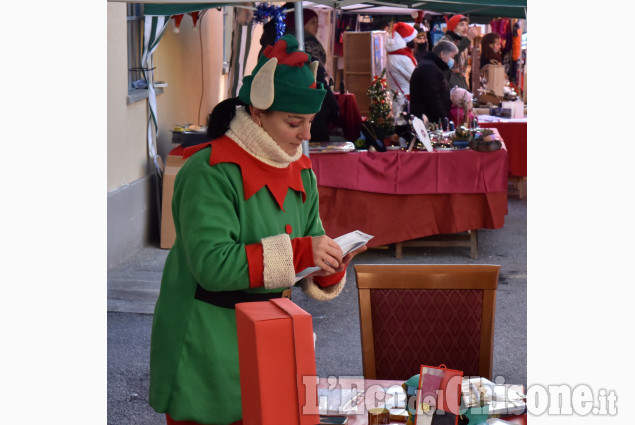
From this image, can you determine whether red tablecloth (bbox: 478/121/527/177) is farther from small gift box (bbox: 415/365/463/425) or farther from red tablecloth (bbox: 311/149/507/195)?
small gift box (bbox: 415/365/463/425)

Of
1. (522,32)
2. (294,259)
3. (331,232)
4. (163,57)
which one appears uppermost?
(522,32)

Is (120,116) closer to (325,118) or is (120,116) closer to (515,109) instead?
(325,118)

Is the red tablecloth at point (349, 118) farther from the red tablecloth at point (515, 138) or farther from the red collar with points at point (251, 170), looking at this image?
the red collar with points at point (251, 170)

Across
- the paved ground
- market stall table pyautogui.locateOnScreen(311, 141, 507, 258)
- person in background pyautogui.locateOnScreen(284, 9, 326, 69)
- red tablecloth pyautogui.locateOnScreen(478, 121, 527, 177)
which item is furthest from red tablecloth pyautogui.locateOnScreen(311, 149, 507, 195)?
person in background pyautogui.locateOnScreen(284, 9, 326, 69)

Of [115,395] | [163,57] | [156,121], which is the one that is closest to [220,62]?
[163,57]

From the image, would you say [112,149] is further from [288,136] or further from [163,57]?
[288,136]

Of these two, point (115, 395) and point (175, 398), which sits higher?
point (175, 398)

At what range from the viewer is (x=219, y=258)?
1.96m

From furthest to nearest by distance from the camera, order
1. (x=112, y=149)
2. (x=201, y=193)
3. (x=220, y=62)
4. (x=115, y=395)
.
Answer: (x=220, y=62), (x=112, y=149), (x=115, y=395), (x=201, y=193)

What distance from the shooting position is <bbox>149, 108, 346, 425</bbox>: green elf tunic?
6.57 ft

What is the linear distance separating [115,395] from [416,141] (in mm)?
3635

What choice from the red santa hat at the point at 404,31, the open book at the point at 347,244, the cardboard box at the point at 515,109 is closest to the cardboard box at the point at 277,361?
the open book at the point at 347,244

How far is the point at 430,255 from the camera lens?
286 inches

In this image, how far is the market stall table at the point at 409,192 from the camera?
6660 mm
